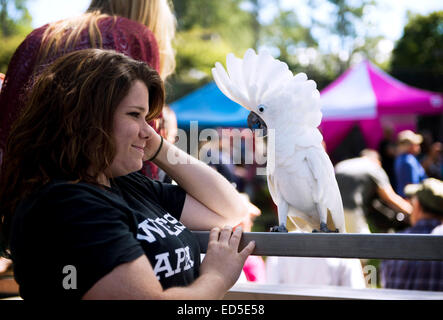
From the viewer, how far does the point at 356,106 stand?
20.4 ft

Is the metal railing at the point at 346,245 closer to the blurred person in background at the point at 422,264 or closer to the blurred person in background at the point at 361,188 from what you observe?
the blurred person in background at the point at 422,264

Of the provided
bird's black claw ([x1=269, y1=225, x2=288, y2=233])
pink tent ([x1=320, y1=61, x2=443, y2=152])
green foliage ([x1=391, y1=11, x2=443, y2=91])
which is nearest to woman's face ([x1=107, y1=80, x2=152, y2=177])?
bird's black claw ([x1=269, y1=225, x2=288, y2=233])

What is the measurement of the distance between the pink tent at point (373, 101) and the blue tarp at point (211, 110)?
4.49 feet

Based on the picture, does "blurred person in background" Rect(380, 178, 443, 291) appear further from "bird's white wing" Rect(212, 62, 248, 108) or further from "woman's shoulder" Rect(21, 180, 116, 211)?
"woman's shoulder" Rect(21, 180, 116, 211)

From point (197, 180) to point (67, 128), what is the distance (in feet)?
1.46

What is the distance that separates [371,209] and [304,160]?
3.50m

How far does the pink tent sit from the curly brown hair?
5602 mm

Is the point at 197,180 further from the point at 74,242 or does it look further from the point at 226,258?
the point at 74,242

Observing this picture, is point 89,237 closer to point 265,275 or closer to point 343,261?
point 343,261

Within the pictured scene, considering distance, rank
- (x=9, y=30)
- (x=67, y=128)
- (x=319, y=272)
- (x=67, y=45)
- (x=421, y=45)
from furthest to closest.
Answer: (x=421, y=45) → (x=9, y=30) → (x=319, y=272) → (x=67, y=45) → (x=67, y=128)

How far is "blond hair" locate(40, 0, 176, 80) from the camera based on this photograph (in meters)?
1.35

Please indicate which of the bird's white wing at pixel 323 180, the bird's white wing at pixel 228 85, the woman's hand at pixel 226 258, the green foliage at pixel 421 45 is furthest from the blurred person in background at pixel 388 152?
the green foliage at pixel 421 45

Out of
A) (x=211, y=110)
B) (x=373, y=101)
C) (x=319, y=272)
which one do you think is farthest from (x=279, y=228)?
(x=211, y=110)
